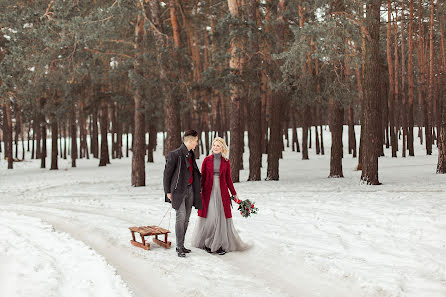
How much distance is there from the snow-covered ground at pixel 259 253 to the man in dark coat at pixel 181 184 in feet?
1.52

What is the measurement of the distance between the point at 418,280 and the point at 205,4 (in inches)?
Result: 817

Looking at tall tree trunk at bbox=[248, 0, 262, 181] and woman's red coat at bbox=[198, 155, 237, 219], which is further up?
tall tree trunk at bbox=[248, 0, 262, 181]

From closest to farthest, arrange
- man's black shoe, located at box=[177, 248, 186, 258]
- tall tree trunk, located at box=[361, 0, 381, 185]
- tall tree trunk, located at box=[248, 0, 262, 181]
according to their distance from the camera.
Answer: man's black shoe, located at box=[177, 248, 186, 258]
tall tree trunk, located at box=[361, 0, 381, 185]
tall tree trunk, located at box=[248, 0, 262, 181]

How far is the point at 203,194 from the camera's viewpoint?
7.27 m

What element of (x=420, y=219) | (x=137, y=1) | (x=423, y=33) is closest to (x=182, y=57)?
(x=137, y=1)

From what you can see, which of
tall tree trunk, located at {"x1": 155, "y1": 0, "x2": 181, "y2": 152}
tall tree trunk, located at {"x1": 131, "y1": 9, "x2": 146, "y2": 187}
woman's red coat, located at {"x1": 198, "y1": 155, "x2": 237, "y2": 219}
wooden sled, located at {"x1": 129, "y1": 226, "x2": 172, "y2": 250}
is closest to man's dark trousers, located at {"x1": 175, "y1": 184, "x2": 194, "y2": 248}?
woman's red coat, located at {"x1": 198, "y1": 155, "x2": 237, "y2": 219}

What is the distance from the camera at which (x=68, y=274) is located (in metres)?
5.70

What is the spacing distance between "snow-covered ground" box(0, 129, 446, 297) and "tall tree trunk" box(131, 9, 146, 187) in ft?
18.7

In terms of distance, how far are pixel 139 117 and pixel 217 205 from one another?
11.3 m

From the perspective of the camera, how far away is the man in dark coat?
674 cm

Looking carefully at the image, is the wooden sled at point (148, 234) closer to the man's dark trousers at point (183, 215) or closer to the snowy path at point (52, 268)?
the man's dark trousers at point (183, 215)

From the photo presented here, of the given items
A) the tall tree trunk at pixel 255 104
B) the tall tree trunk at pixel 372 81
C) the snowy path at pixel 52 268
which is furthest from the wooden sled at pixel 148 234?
the tall tree trunk at pixel 255 104

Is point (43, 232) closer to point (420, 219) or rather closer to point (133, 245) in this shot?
point (133, 245)

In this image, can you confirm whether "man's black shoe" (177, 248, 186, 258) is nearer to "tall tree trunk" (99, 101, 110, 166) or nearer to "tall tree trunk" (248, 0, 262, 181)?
"tall tree trunk" (248, 0, 262, 181)
